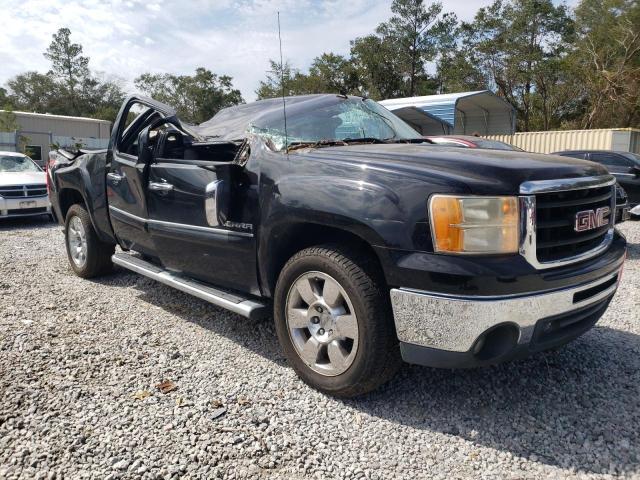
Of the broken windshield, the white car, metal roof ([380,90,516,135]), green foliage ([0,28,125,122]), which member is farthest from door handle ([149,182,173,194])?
green foliage ([0,28,125,122])

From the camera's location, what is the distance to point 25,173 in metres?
10.9

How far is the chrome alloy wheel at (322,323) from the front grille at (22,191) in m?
9.19

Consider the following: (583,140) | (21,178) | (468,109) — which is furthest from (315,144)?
(468,109)

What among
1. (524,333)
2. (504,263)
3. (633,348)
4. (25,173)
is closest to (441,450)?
(524,333)

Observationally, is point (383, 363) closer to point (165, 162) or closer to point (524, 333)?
point (524, 333)

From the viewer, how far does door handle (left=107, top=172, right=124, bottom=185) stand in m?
4.57

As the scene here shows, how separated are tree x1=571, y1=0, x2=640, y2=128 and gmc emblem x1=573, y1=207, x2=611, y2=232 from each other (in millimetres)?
31812

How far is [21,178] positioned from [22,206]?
2.53 ft

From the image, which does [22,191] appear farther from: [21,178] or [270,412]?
[270,412]

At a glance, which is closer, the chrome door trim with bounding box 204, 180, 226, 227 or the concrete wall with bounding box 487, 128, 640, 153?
the chrome door trim with bounding box 204, 180, 226, 227

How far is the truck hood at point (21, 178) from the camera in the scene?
10.1 m

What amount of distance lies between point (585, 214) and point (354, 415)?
1.63 metres

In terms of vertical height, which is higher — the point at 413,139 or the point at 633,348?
the point at 413,139

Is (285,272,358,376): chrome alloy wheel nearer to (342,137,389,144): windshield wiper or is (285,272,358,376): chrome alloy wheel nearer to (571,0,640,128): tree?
(342,137,389,144): windshield wiper
